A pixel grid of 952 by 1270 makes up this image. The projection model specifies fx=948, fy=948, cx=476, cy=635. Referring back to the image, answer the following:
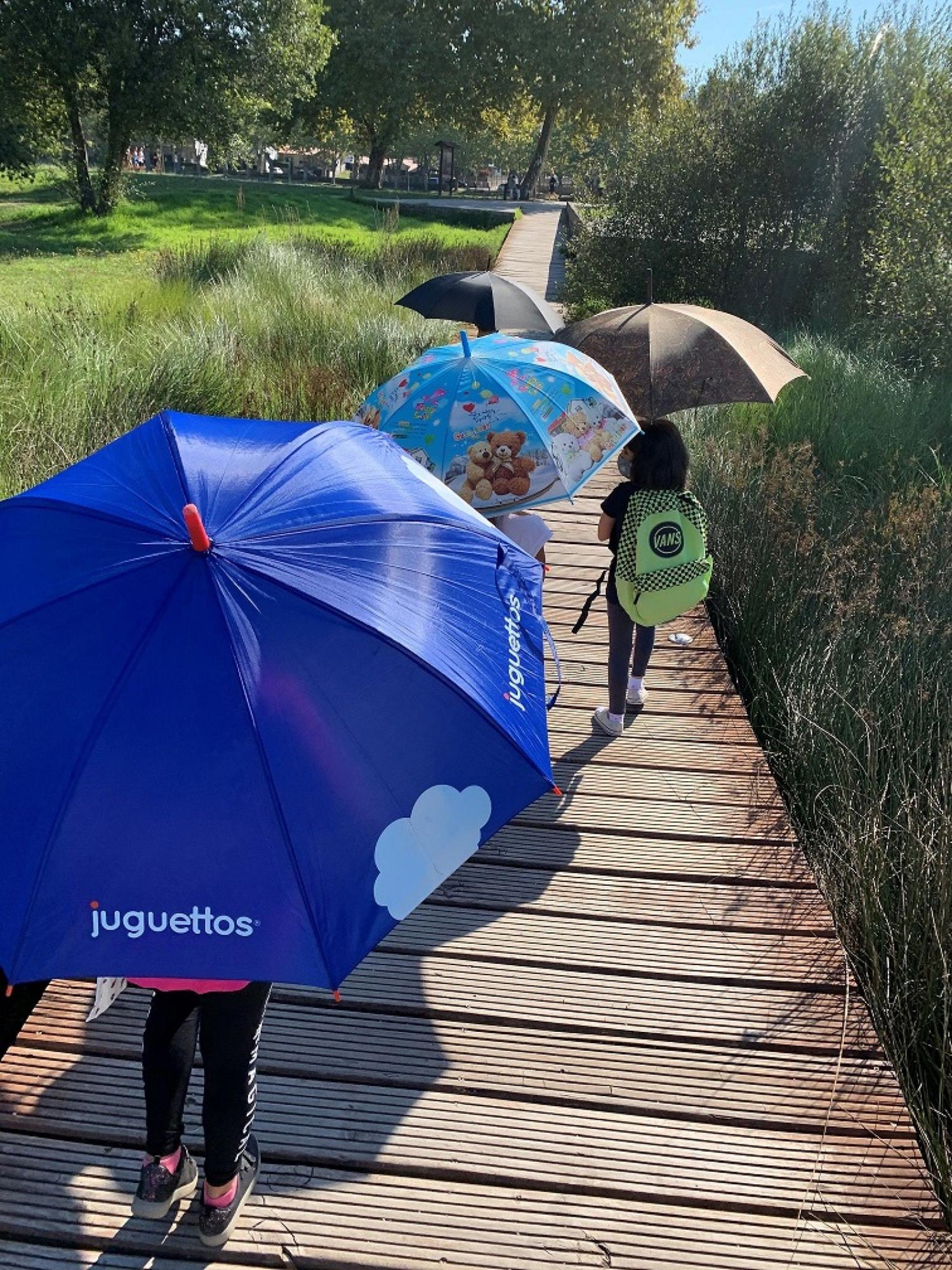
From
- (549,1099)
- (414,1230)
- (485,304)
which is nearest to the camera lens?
(414,1230)

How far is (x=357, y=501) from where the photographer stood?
70.1 inches

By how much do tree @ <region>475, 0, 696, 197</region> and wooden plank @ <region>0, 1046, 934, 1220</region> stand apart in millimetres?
43857

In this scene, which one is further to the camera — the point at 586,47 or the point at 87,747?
the point at 586,47

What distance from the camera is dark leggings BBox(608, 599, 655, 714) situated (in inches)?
147

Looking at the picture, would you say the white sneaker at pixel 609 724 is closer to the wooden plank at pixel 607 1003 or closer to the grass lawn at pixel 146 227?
the wooden plank at pixel 607 1003

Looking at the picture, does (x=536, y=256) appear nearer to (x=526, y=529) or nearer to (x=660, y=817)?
(x=526, y=529)

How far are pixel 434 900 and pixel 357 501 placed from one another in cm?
161

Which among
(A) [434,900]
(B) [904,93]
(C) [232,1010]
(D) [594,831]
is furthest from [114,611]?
(B) [904,93]

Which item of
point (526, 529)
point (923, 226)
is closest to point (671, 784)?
point (526, 529)

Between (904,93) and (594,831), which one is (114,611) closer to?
(594,831)

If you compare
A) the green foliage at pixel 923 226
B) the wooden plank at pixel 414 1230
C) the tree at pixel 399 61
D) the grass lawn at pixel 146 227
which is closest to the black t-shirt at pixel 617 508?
the wooden plank at pixel 414 1230

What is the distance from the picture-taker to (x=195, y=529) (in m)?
1.44

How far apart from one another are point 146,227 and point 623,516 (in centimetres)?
2265

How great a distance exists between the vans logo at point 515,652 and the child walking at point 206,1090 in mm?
694
